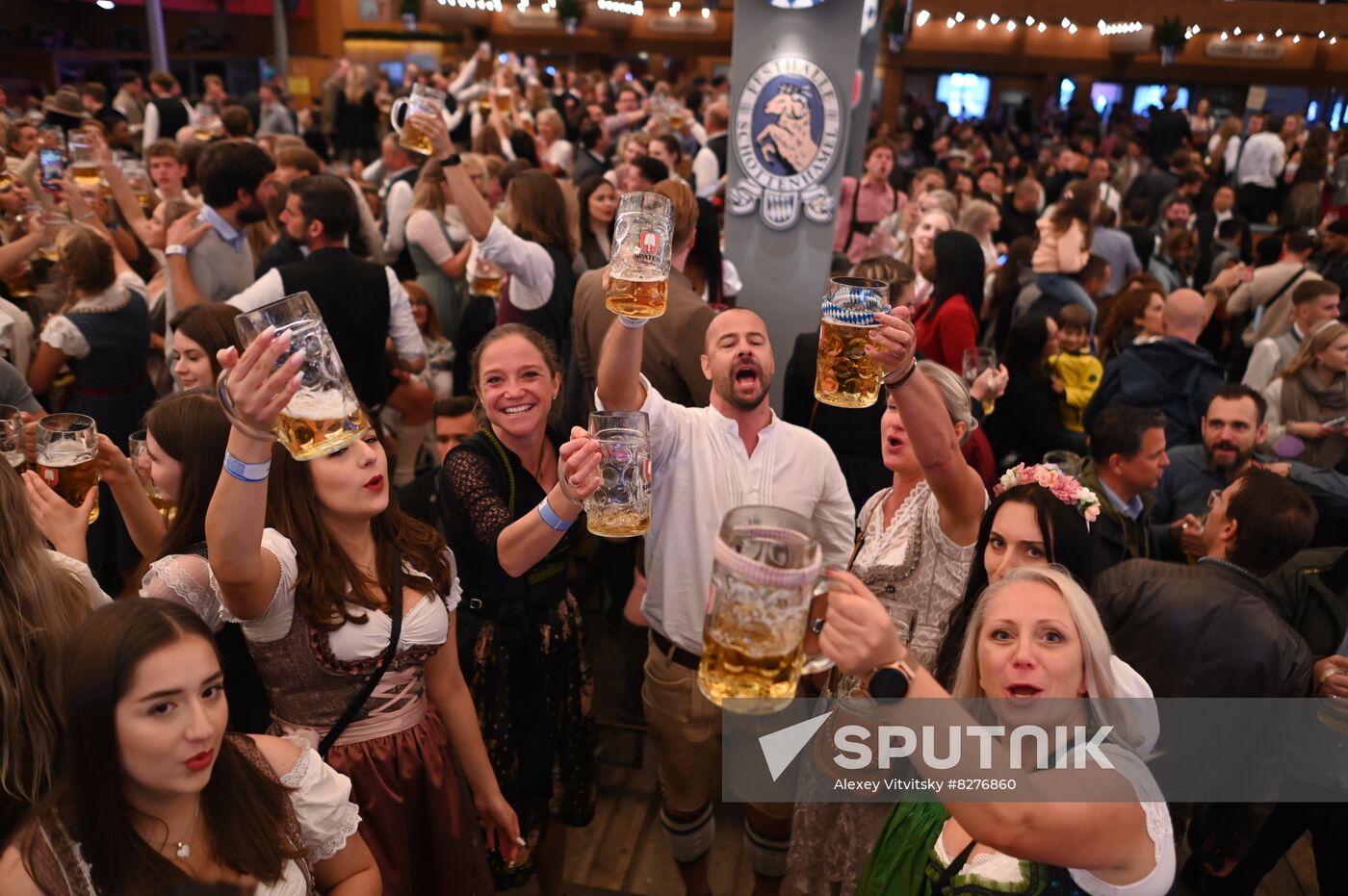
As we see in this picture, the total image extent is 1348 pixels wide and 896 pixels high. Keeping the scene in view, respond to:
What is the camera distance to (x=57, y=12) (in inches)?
493

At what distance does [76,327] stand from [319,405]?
91.2 inches

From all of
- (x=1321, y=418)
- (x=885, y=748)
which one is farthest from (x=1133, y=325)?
(x=885, y=748)

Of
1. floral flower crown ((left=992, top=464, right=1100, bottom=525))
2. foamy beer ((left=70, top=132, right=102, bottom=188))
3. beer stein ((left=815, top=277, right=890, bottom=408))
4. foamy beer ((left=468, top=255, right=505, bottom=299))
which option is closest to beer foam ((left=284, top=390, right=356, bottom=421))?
beer stein ((left=815, top=277, right=890, bottom=408))

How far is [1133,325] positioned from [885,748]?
10.1 ft

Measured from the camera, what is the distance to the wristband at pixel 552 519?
1889mm

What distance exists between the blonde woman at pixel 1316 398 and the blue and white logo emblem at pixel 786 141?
1939 mm

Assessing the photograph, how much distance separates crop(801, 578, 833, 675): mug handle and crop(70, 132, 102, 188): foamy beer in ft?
13.1

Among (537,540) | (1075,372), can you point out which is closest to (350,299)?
(537,540)

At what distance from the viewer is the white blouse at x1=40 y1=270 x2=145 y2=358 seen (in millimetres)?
3260

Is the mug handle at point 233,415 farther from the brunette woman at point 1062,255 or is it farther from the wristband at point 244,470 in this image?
the brunette woman at point 1062,255

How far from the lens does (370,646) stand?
1.83 meters

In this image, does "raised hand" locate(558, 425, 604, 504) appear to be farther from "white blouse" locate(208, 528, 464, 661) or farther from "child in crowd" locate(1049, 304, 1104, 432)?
"child in crowd" locate(1049, 304, 1104, 432)

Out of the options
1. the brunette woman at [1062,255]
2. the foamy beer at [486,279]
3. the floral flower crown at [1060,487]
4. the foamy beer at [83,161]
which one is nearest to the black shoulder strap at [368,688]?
the floral flower crown at [1060,487]

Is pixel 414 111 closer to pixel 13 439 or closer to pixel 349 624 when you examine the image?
pixel 13 439
